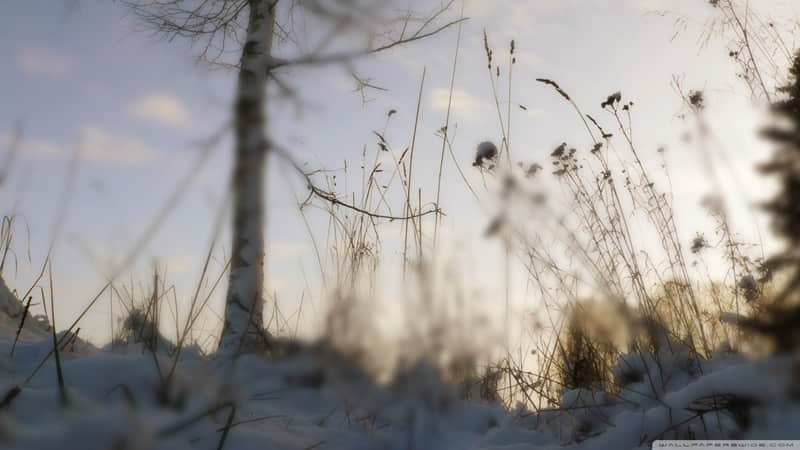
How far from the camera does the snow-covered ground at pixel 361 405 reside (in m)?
1.26

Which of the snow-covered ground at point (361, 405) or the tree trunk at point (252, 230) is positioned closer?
the snow-covered ground at point (361, 405)

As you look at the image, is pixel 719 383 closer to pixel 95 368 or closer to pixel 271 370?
pixel 271 370

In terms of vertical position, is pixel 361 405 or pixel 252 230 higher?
pixel 252 230

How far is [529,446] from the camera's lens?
1555 millimetres

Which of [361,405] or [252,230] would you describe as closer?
[361,405]

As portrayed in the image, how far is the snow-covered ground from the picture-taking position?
126 cm

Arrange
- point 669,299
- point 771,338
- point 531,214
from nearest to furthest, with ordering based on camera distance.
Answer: point 771,338
point 531,214
point 669,299

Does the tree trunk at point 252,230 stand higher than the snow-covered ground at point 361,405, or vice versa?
the tree trunk at point 252,230

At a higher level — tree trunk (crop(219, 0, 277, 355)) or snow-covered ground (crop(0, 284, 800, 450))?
Result: tree trunk (crop(219, 0, 277, 355))

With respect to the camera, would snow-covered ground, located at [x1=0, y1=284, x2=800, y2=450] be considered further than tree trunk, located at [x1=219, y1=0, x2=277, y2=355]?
No

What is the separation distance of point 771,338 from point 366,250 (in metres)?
2.58

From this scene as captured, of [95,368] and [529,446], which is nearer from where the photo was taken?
[95,368]

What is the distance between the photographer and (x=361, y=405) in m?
1.80

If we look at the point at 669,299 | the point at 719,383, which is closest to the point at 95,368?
the point at 719,383
